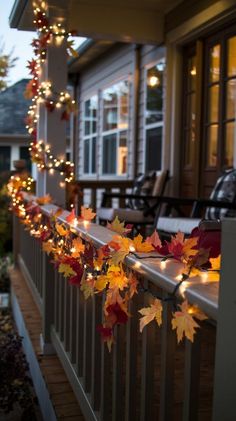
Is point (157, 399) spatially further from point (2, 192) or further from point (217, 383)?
point (2, 192)

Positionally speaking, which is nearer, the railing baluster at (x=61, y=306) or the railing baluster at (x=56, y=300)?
the railing baluster at (x=61, y=306)

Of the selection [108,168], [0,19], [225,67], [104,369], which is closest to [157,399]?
[104,369]

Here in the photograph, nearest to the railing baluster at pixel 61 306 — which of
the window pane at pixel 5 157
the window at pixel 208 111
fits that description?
the window at pixel 208 111

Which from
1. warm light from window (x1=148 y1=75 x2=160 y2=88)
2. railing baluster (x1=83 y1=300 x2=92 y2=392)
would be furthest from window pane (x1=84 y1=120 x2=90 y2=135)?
railing baluster (x1=83 y1=300 x2=92 y2=392)

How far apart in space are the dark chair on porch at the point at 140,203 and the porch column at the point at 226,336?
146 inches

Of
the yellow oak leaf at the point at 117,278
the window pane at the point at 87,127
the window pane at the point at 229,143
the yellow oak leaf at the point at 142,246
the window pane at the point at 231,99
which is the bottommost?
the yellow oak leaf at the point at 117,278

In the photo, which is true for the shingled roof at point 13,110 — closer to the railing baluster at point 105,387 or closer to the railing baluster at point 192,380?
the railing baluster at point 105,387

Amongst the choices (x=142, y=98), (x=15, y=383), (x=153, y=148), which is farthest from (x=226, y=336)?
(x=142, y=98)

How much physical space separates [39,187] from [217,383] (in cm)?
324

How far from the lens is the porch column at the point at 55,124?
357 cm

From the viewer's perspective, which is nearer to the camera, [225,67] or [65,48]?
[65,48]

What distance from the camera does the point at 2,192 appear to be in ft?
29.7

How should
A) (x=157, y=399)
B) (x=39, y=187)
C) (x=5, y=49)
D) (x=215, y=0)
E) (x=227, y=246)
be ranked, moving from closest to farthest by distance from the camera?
(x=227, y=246) < (x=157, y=399) < (x=39, y=187) < (x=215, y=0) < (x=5, y=49)

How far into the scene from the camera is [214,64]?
4836mm
